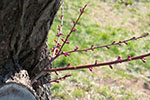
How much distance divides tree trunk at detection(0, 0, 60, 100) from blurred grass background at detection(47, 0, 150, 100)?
64.0 inches

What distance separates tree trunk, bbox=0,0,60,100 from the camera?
1.58 meters

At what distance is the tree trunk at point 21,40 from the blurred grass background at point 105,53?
1.63 m

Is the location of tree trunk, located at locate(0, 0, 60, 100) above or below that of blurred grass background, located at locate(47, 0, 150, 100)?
above

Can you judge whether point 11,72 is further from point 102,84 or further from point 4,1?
point 102,84

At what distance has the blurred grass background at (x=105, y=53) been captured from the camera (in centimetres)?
413

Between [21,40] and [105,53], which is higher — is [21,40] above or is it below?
above

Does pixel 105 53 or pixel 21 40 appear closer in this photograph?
pixel 21 40

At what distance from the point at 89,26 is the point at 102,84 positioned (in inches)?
100

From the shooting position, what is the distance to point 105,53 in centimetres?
581

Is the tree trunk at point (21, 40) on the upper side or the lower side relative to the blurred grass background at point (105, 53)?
upper

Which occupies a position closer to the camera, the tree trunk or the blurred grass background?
the tree trunk

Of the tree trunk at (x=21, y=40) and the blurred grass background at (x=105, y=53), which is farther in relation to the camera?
the blurred grass background at (x=105, y=53)

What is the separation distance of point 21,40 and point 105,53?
420cm

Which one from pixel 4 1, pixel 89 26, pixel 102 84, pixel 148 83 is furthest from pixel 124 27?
pixel 4 1
